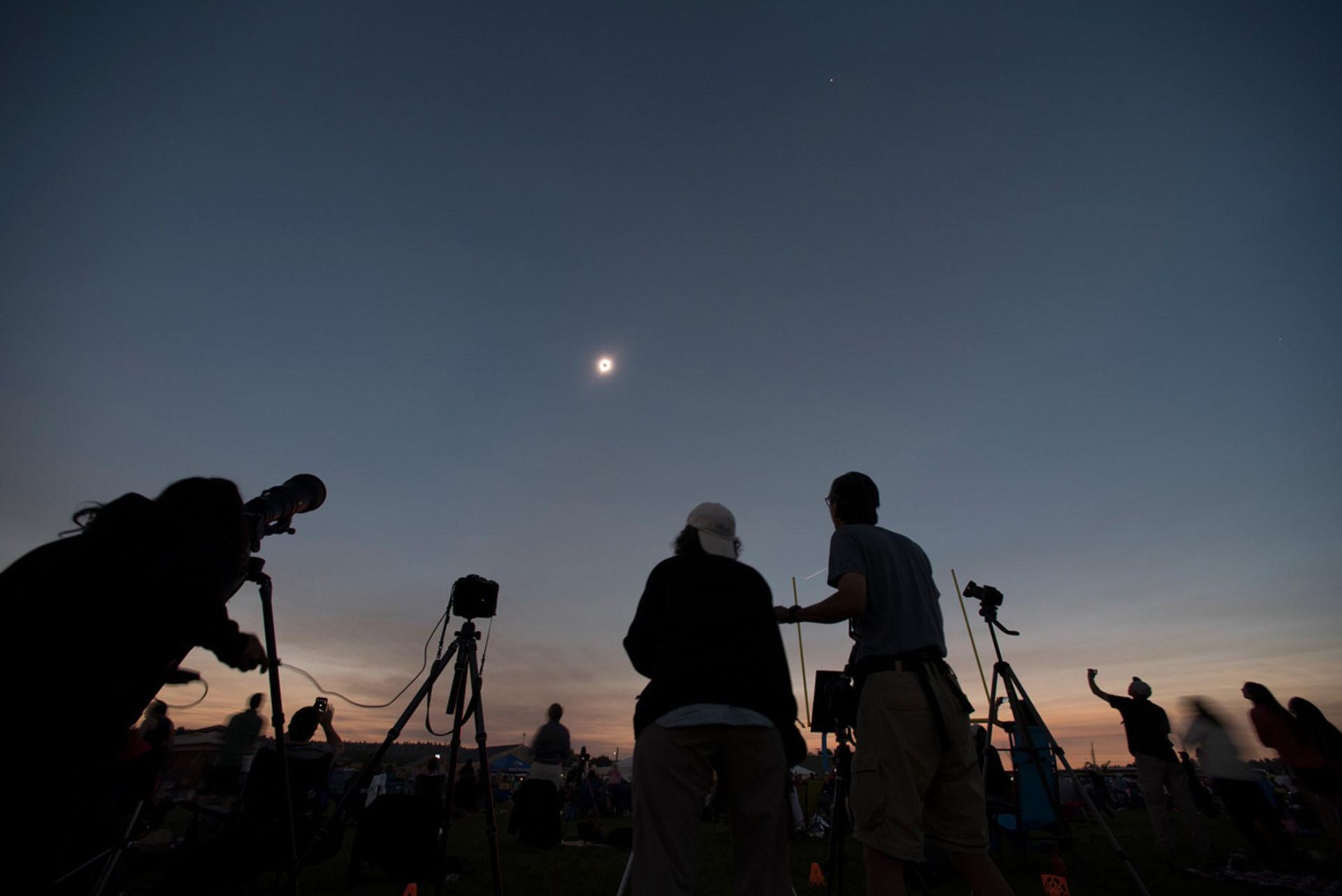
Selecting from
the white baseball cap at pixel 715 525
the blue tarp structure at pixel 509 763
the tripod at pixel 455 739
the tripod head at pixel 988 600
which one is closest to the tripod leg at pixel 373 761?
the tripod at pixel 455 739

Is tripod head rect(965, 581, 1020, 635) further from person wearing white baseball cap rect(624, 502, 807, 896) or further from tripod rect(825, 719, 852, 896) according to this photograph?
person wearing white baseball cap rect(624, 502, 807, 896)

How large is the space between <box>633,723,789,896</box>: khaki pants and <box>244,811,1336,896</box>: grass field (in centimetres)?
200

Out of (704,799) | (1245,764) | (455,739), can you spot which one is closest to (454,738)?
(455,739)

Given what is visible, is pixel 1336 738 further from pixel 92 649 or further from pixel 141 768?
pixel 141 768

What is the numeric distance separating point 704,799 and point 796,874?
4698 millimetres

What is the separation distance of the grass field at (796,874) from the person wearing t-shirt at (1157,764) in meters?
0.28

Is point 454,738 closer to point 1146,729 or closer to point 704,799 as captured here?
point 704,799

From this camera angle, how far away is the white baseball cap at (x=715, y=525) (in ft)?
8.53

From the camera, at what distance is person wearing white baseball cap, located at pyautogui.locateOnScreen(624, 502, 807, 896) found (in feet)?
6.31

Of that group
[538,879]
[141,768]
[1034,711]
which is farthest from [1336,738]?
[141,768]

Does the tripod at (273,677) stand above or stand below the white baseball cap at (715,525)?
below

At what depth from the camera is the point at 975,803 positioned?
2.50 meters

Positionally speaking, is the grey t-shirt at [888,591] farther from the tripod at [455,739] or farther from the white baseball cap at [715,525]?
the tripod at [455,739]

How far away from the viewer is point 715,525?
8.73 feet
